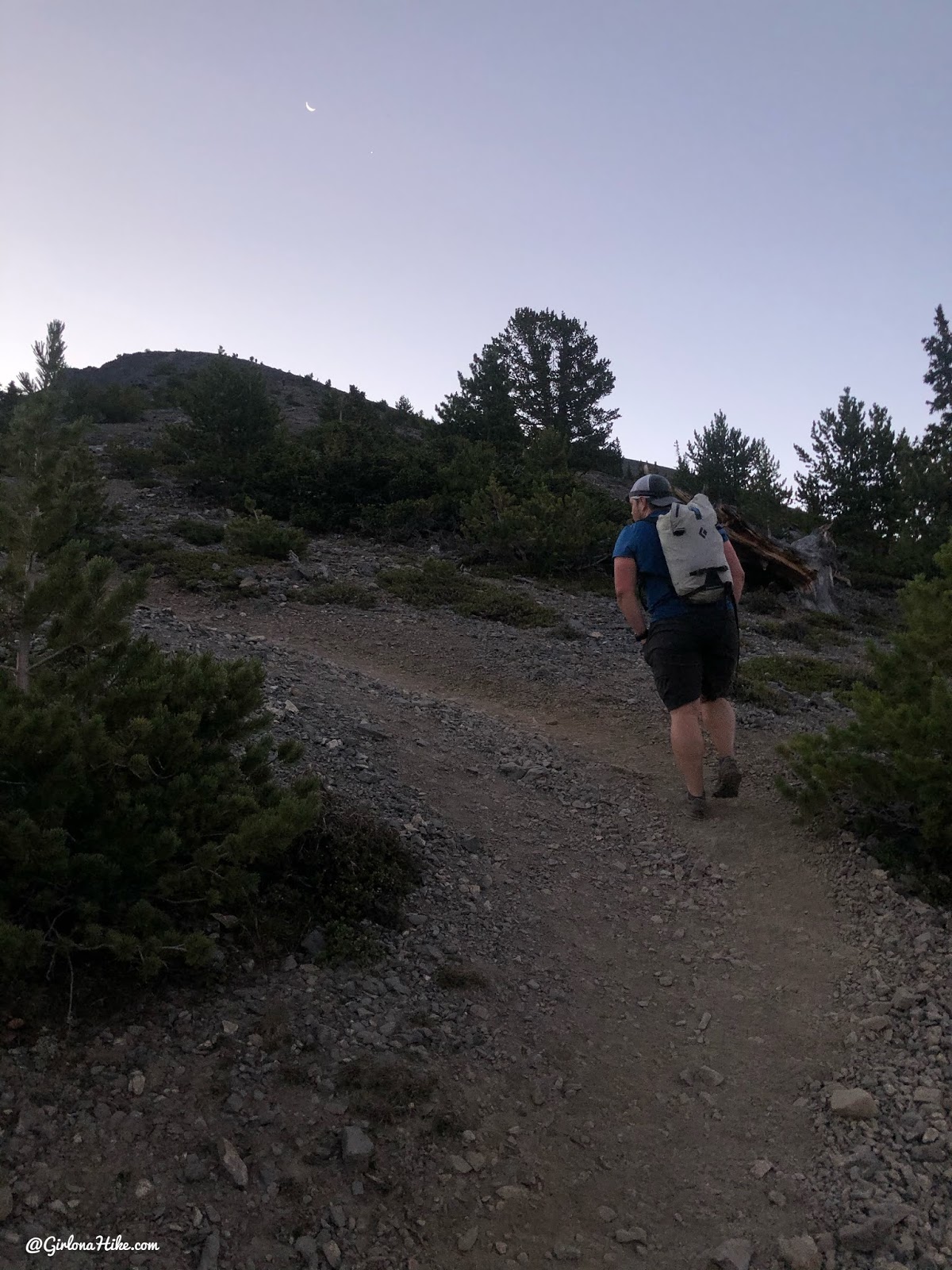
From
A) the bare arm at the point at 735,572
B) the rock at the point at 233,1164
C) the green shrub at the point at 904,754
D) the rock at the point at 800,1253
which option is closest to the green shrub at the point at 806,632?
the bare arm at the point at 735,572

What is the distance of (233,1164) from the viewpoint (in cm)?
286

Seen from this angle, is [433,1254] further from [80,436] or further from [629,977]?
[80,436]

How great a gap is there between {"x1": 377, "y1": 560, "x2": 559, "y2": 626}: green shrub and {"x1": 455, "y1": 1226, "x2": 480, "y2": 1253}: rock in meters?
9.65

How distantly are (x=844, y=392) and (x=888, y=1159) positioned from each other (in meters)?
24.4

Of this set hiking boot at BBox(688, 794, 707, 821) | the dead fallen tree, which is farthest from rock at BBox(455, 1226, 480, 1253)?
the dead fallen tree

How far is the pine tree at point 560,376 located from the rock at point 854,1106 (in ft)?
102

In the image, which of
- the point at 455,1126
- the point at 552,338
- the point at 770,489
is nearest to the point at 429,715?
the point at 455,1126

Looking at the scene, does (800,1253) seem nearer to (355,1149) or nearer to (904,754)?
(355,1149)

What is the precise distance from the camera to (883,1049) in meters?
3.78

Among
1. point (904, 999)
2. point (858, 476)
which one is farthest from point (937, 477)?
point (904, 999)

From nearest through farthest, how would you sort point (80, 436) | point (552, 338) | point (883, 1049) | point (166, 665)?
point (883, 1049) < point (166, 665) < point (80, 436) < point (552, 338)

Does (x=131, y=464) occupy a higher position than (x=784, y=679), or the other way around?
(x=131, y=464)

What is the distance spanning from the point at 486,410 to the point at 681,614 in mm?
24222

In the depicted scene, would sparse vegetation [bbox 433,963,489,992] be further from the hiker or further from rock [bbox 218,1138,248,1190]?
the hiker
